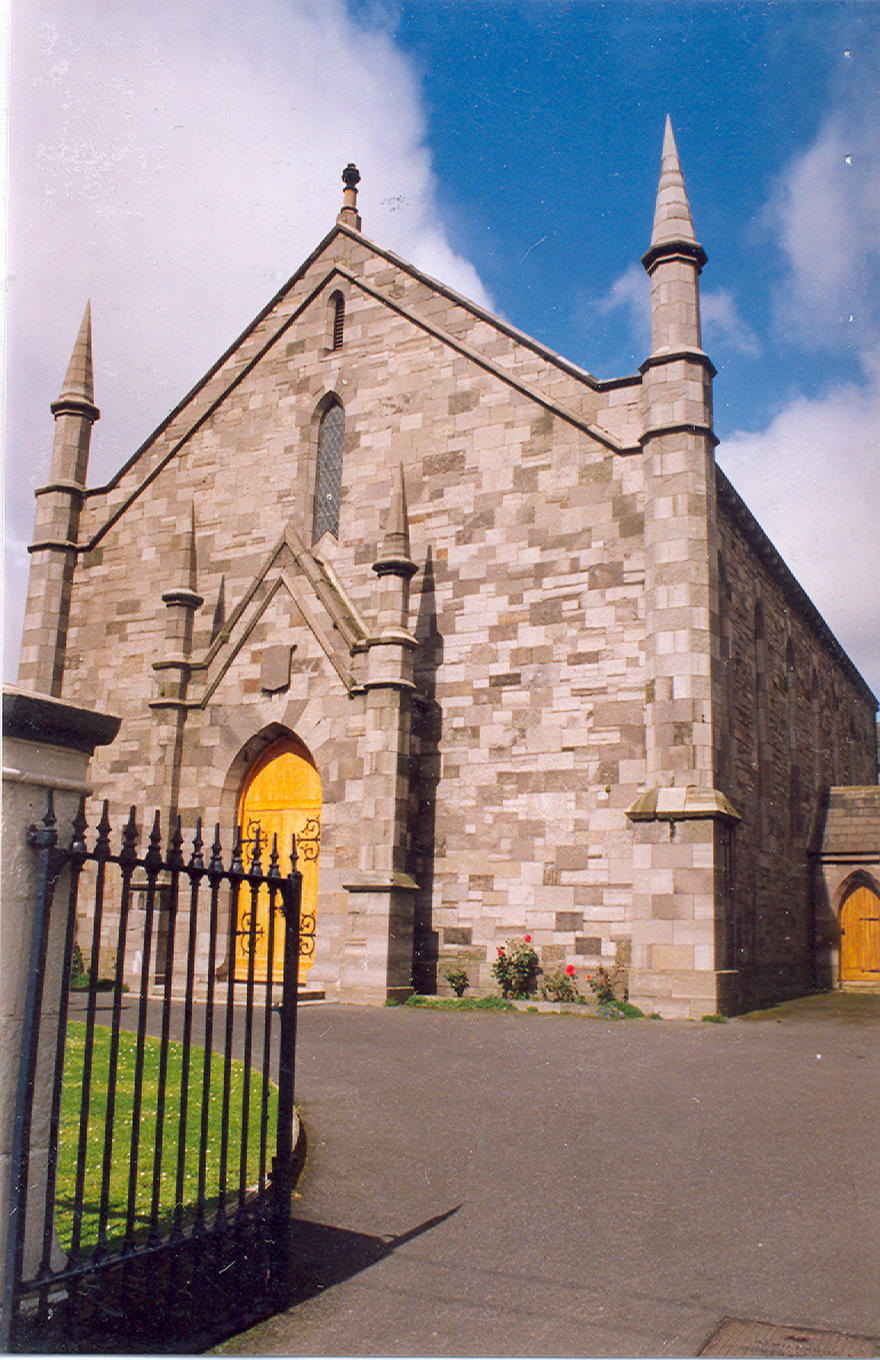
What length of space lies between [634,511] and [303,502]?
6.39m

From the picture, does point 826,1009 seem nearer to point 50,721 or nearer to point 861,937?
point 861,937

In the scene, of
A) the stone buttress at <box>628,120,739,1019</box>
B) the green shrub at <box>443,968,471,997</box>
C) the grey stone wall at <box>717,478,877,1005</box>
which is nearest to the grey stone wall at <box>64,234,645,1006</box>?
the green shrub at <box>443,968,471,997</box>

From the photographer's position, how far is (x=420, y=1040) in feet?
36.6

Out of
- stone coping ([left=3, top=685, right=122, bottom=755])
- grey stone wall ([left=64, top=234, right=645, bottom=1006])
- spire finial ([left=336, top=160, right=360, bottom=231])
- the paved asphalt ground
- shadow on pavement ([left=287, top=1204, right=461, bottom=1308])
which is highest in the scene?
spire finial ([left=336, top=160, right=360, bottom=231])

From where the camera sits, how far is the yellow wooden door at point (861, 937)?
22078 mm

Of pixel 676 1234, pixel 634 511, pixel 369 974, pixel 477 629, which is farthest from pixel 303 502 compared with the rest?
pixel 676 1234

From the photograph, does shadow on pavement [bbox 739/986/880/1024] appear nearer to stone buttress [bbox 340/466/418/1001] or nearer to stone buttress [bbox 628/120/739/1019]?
stone buttress [bbox 628/120/739/1019]

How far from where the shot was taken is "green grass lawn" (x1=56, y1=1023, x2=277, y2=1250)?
5.26m

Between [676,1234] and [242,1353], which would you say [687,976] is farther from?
[242,1353]

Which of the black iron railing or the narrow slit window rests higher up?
the narrow slit window

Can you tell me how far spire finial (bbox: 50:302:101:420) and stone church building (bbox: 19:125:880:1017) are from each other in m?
0.11

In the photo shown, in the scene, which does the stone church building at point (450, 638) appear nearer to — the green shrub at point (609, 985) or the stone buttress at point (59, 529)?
the stone buttress at point (59, 529)

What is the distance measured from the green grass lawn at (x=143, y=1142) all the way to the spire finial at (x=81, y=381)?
599 inches

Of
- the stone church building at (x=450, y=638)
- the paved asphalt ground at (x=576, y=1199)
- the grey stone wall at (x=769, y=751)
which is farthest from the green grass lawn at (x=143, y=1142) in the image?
the grey stone wall at (x=769, y=751)
